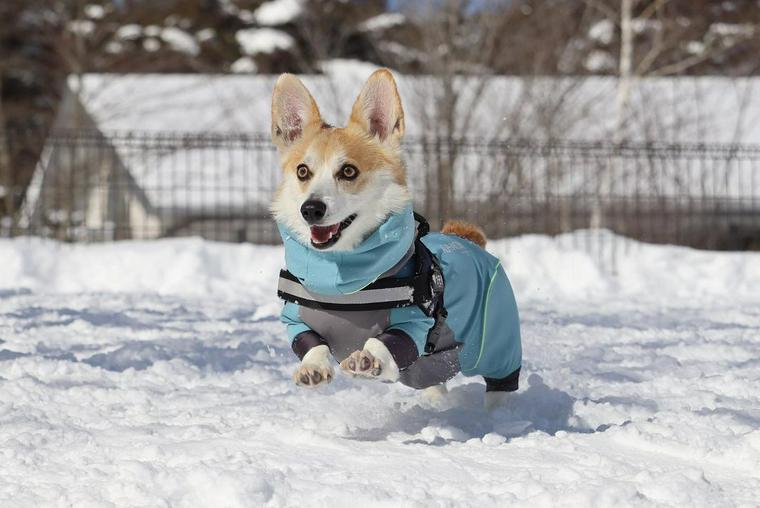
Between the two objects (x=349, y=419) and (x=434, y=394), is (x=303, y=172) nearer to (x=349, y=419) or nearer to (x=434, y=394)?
(x=349, y=419)

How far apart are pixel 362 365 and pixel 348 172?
0.75 meters

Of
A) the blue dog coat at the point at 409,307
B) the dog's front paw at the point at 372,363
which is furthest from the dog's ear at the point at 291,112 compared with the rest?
the dog's front paw at the point at 372,363

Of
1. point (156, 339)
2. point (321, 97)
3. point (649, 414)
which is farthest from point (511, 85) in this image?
point (649, 414)

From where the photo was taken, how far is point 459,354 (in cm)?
370

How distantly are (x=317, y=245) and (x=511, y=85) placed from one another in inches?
582

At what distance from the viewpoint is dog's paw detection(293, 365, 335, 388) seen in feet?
9.79

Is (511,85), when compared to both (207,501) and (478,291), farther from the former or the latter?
(207,501)

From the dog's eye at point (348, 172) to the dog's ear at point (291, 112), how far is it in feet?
1.07

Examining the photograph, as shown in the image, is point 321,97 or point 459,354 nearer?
point 459,354

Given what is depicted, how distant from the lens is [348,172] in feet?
10.8

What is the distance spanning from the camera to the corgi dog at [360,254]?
314cm

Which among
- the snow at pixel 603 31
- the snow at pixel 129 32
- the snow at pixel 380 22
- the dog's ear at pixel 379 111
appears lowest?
the dog's ear at pixel 379 111

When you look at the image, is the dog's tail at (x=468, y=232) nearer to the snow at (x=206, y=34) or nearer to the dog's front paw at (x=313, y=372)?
the dog's front paw at (x=313, y=372)

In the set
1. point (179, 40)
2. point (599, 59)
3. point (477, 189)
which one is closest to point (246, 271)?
point (477, 189)
